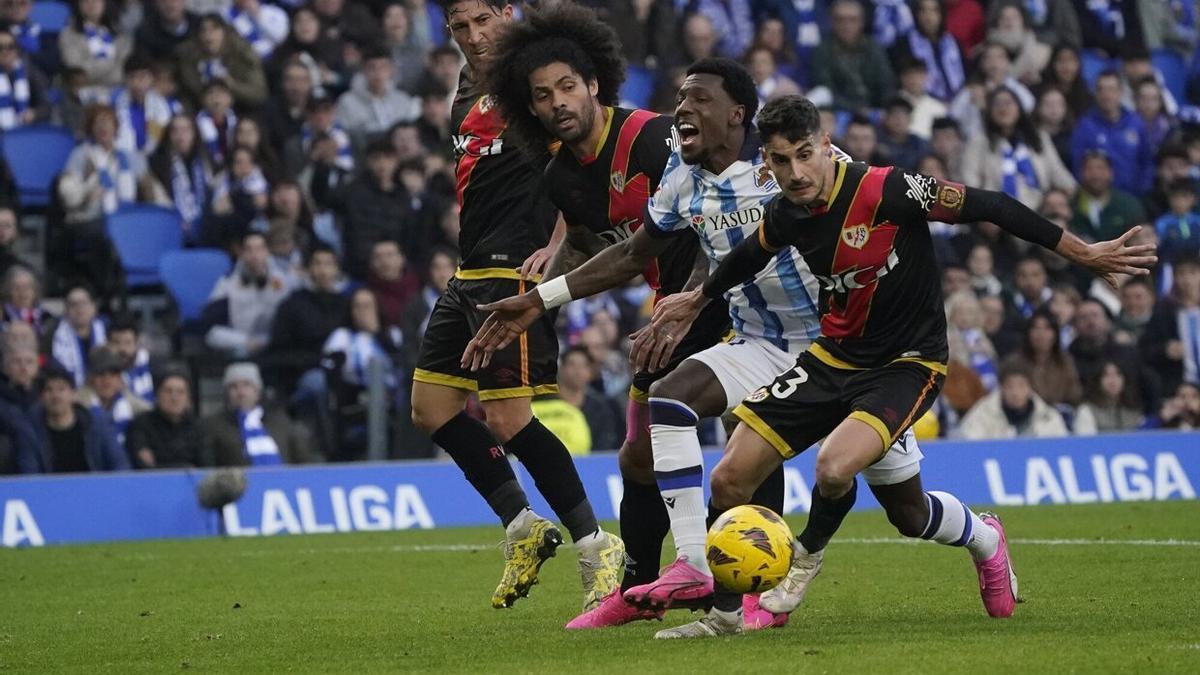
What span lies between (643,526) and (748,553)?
4.49 ft

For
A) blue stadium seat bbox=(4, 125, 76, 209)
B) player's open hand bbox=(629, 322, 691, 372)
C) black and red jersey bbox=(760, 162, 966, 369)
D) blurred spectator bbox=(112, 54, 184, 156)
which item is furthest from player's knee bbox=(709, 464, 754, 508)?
blue stadium seat bbox=(4, 125, 76, 209)

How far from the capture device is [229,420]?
49.0 ft

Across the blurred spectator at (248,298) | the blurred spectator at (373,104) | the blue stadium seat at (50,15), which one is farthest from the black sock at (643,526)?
the blue stadium seat at (50,15)

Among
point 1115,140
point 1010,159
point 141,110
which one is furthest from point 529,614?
point 1115,140

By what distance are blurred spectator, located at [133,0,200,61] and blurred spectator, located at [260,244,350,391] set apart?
2.94 metres

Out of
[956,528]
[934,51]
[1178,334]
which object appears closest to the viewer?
[956,528]

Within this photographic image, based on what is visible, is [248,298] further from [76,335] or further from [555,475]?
[555,475]

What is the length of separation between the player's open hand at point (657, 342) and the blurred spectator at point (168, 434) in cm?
792

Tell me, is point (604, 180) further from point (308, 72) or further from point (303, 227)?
point (308, 72)

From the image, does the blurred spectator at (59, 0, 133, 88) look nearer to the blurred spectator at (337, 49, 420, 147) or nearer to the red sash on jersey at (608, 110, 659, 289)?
the blurred spectator at (337, 49, 420, 147)

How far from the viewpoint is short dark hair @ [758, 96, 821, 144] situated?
7078mm

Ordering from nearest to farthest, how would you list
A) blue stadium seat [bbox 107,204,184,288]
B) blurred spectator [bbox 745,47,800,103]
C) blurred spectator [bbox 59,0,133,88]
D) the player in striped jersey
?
the player in striped jersey → blue stadium seat [bbox 107,204,184,288] → blurred spectator [bbox 59,0,133,88] → blurred spectator [bbox 745,47,800,103]

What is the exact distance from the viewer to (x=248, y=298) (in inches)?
632

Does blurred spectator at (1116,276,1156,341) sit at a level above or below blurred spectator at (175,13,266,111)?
below
